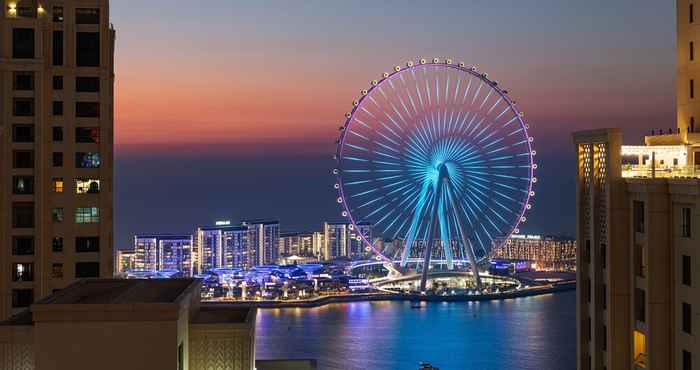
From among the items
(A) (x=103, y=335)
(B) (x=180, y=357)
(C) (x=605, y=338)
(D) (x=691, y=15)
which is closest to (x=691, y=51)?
(D) (x=691, y=15)

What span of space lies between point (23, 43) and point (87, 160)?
169cm

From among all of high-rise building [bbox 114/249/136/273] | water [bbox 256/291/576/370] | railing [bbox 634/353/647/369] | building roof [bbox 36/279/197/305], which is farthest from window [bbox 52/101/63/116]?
high-rise building [bbox 114/249/136/273]

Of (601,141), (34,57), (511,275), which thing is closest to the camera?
(601,141)

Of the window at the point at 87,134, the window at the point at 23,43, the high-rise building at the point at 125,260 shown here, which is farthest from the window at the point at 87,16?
the high-rise building at the point at 125,260

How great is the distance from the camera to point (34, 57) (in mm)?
10992

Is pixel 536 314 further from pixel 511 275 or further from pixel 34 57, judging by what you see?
pixel 34 57

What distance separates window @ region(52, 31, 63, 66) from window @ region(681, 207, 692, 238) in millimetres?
8121

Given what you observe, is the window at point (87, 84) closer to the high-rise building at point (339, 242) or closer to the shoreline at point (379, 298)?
the shoreline at point (379, 298)

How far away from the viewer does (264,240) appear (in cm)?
6900

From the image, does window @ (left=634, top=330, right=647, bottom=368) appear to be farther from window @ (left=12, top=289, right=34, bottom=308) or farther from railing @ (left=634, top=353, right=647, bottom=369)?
window @ (left=12, top=289, right=34, bottom=308)

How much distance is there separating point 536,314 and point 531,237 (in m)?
29.6

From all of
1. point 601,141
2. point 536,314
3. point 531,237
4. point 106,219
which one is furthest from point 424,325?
point 531,237

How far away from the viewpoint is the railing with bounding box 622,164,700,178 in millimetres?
7121

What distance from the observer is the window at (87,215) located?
11.4 meters
